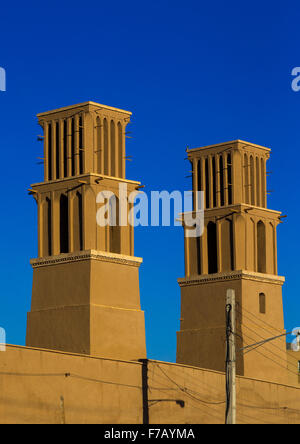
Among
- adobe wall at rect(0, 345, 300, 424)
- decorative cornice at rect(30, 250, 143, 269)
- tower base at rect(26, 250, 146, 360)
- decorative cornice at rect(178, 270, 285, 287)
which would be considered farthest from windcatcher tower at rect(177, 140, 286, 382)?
decorative cornice at rect(30, 250, 143, 269)

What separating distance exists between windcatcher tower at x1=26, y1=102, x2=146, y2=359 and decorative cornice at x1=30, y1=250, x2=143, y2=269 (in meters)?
0.05

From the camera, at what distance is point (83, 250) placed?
60.7 m

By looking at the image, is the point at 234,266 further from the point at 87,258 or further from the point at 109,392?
the point at 109,392

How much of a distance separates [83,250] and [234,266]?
11.3 meters

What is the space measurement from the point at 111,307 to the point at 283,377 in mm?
14101

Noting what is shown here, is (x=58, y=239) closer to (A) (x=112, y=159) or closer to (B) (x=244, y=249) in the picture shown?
(A) (x=112, y=159)

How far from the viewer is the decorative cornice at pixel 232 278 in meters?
68.4

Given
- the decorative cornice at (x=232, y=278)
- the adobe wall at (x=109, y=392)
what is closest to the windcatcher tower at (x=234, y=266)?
the decorative cornice at (x=232, y=278)

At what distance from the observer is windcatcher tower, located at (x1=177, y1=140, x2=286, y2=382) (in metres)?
68.5

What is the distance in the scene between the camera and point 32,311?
2438 inches

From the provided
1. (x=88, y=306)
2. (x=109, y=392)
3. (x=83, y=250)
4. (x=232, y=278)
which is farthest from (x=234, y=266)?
(x=109, y=392)

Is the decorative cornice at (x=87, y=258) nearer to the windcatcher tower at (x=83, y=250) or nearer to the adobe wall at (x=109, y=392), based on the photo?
the windcatcher tower at (x=83, y=250)

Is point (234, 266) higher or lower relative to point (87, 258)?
higher
